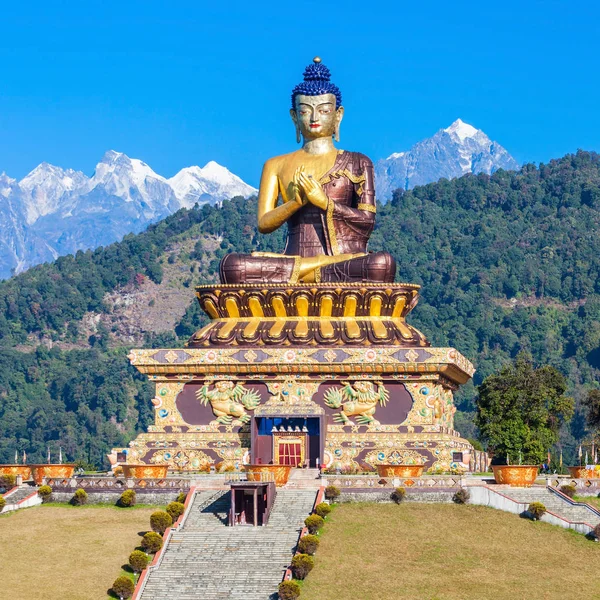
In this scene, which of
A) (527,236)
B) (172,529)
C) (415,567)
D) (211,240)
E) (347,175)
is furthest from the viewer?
(211,240)

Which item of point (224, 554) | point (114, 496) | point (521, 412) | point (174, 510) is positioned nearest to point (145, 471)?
point (114, 496)

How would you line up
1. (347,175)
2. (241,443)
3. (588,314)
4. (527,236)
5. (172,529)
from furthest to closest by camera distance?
(527,236)
(588,314)
(347,175)
(241,443)
(172,529)

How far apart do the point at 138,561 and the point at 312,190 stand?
48.1 feet

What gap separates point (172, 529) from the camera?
1164 inches

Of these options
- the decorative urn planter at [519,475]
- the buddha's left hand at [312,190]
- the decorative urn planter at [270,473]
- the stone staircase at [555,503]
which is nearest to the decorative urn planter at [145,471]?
the decorative urn planter at [270,473]

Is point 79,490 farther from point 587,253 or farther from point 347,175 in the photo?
point 587,253

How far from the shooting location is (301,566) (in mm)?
27047

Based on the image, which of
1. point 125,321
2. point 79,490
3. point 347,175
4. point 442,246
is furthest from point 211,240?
point 79,490

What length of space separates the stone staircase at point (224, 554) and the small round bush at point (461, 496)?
9.29ft

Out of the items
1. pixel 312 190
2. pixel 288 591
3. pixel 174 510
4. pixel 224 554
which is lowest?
pixel 288 591

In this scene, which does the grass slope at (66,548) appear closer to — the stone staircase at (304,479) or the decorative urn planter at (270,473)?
the decorative urn planter at (270,473)

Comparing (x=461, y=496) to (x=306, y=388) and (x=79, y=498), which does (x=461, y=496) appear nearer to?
(x=306, y=388)

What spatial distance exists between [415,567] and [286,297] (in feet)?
41.2

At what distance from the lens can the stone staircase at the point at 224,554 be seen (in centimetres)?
2714
